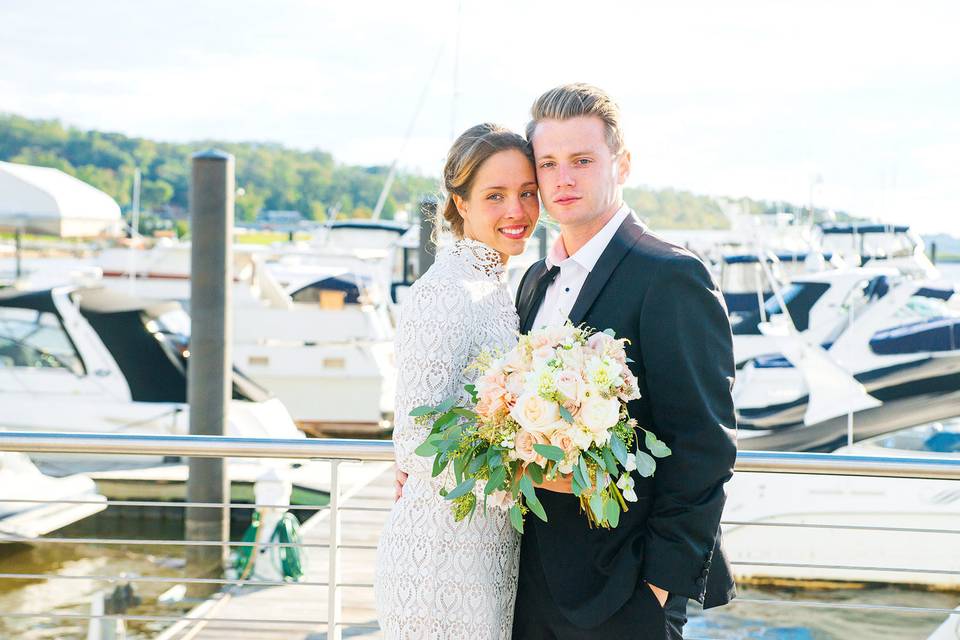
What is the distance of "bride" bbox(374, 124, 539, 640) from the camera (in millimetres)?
2184

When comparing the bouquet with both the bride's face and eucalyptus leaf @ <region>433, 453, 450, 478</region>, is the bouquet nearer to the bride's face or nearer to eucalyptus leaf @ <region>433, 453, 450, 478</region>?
eucalyptus leaf @ <region>433, 453, 450, 478</region>

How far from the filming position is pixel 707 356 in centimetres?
200

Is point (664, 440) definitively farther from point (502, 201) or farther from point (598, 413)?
point (502, 201)

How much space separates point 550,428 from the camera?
5.93 ft

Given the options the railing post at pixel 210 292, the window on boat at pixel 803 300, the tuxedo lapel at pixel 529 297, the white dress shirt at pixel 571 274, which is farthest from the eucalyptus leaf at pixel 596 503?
the window on boat at pixel 803 300

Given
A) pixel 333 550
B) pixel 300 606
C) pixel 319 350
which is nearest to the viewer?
pixel 333 550

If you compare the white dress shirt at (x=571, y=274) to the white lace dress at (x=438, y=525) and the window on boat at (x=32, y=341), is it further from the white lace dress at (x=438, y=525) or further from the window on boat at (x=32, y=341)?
the window on boat at (x=32, y=341)

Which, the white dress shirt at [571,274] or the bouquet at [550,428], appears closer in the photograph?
the bouquet at [550,428]

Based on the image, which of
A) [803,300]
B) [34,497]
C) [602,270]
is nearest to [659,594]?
[602,270]

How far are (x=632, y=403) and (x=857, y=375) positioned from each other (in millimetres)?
9854

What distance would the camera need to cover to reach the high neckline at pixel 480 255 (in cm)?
235

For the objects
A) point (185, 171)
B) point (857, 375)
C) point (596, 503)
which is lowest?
point (857, 375)

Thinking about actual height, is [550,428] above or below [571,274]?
below

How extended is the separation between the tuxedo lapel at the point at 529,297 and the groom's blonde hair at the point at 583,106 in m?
0.39
